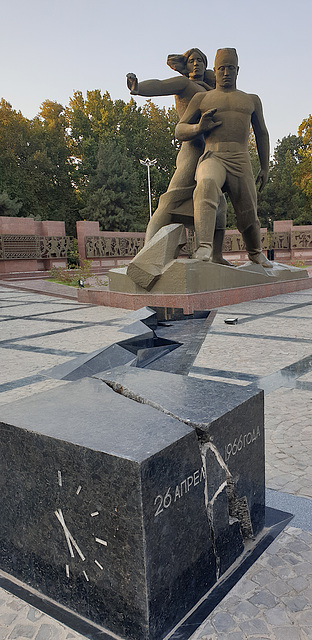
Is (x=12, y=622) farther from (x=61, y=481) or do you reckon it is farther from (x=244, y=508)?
(x=244, y=508)

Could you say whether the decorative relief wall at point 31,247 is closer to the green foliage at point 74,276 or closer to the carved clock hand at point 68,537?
the green foliage at point 74,276

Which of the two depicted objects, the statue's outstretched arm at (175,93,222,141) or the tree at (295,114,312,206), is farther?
the tree at (295,114,312,206)

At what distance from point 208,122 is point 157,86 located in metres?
1.46

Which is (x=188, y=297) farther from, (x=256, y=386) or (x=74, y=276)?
(x=74, y=276)

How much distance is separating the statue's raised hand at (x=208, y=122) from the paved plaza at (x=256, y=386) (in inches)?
139

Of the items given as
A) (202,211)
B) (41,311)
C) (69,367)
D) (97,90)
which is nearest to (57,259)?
(41,311)

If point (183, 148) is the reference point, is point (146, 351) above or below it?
below

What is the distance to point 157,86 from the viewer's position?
9.79m

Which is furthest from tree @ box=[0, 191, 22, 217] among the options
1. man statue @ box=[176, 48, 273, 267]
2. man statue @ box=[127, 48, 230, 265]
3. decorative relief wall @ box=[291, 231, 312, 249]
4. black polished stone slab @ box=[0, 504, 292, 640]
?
black polished stone slab @ box=[0, 504, 292, 640]

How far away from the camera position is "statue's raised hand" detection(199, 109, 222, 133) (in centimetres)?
919

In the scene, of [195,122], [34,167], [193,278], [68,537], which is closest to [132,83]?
[195,122]

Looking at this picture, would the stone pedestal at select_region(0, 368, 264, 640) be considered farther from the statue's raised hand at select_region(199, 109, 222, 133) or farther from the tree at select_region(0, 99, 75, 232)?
the tree at select_region(0, 99, 75, 232)

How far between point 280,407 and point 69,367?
1.70 meters

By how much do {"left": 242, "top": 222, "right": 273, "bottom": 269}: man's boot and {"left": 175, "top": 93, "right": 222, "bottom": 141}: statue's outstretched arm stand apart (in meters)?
2.33
